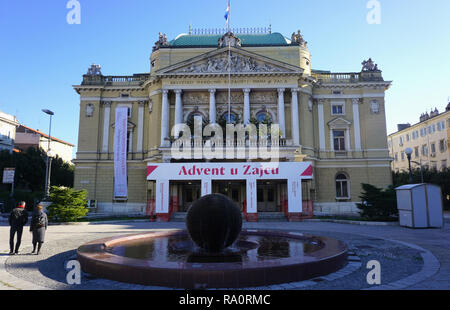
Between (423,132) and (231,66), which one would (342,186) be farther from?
(423,132)

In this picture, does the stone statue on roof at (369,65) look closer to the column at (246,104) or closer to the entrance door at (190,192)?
the column at (246,104)

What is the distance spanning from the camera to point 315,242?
11.9 m

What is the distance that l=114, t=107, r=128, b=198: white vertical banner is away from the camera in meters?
34.1

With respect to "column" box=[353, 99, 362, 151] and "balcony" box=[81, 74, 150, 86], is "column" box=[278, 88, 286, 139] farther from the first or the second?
"balcony" box=[81, 74, 150, 86]

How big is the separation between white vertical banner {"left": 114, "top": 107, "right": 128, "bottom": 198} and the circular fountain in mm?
22050

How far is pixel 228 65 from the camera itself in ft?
113

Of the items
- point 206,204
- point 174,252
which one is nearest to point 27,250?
point 174,252

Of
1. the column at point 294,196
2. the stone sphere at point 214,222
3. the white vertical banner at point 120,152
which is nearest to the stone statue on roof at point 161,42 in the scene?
the white vertical banner at point 120,152

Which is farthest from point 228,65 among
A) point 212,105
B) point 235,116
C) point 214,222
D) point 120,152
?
point 214,222

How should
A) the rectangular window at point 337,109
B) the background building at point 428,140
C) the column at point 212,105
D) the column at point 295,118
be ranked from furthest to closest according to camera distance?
1. the background building at point 428,140
2. the rectangular window at point 337,109
3. the column at point 212,105
4. the column at point 295,118

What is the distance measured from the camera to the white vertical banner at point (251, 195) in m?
25.9

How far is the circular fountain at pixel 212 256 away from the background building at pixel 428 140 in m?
46.8

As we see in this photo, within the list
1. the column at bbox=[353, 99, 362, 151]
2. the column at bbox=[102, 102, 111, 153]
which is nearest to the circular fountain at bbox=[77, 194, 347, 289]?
the column at bbox=[102, 102, 111, 153]

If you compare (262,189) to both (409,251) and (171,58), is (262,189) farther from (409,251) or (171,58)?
(409,251)
